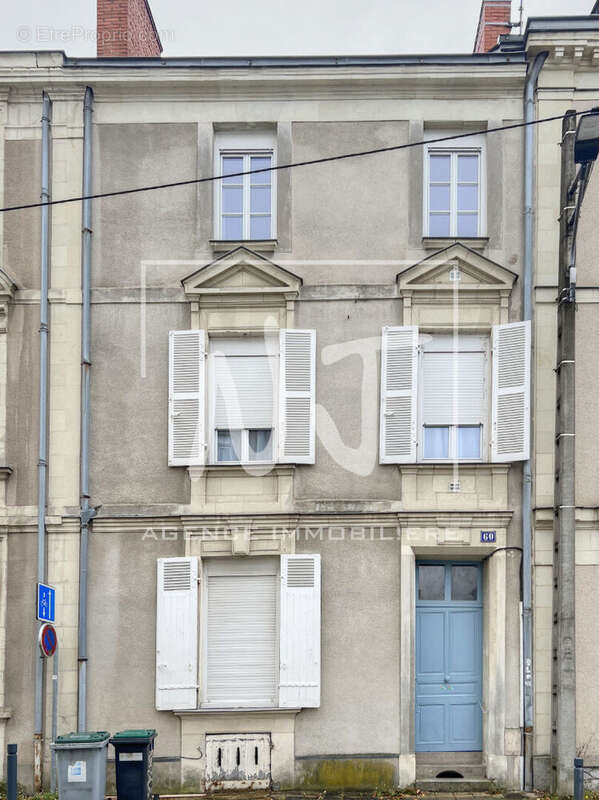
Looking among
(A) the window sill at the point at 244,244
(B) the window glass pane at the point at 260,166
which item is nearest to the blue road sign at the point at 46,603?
(A) the window sill at the point at 244,244

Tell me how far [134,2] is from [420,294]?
6442 mm

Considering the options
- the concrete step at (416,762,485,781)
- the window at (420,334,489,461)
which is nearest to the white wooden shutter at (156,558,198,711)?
the concrete step at (416,762,485,781)

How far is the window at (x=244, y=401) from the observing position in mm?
12938

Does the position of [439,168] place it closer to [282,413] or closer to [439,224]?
[439,224]

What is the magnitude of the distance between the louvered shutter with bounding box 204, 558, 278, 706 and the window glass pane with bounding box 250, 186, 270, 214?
4617 mm

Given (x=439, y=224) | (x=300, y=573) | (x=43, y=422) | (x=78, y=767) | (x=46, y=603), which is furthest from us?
(x=439, y=224)

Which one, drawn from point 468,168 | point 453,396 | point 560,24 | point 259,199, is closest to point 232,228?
point 259,199

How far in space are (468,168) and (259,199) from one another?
281 centimetres

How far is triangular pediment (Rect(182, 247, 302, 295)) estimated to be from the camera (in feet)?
42.2

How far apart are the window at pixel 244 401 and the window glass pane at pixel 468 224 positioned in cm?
289

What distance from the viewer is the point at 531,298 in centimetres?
1277

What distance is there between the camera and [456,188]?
13.2 metres

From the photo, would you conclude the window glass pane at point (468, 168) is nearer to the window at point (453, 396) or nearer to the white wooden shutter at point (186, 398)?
the window at point (453, 396)

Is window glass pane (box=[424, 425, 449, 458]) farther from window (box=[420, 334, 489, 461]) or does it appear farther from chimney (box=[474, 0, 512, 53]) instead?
chimney (box=[474, 0, 512, 53])
